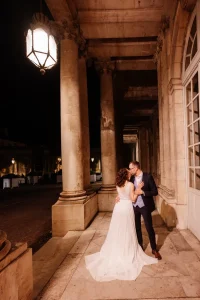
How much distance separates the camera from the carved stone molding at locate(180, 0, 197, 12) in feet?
15.0

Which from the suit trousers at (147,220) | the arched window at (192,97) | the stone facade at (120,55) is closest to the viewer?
the suit trousers at (147,220)

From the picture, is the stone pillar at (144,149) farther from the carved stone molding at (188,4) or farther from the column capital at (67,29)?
the carved stone molding at (188,4)

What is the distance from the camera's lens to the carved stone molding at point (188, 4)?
456cm

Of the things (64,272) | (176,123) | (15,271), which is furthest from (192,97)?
(15,271)

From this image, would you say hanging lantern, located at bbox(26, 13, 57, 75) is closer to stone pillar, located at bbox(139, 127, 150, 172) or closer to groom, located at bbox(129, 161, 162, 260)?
groom, located at bbox(129, 161, 162, 260)

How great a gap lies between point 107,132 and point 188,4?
5272 millimetres

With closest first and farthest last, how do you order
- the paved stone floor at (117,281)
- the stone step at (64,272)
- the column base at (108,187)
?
the paved stone floor at (117,281) → the stone step at (64,272) → the column base at (108,187)

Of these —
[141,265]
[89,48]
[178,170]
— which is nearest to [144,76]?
[89,48]

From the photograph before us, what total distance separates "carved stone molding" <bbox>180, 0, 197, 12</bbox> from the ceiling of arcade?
29.3 inches

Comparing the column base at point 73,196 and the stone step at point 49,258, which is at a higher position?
the column base at point 73,196

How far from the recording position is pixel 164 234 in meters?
5.27

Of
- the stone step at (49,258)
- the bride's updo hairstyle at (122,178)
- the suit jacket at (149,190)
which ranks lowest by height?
the stone step at (49,258)

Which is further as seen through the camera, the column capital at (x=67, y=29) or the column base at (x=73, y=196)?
the column capital at (x=67, y=29)

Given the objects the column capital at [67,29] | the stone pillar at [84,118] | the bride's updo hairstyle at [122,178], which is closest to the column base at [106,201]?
the stone pillar at [84,118]
